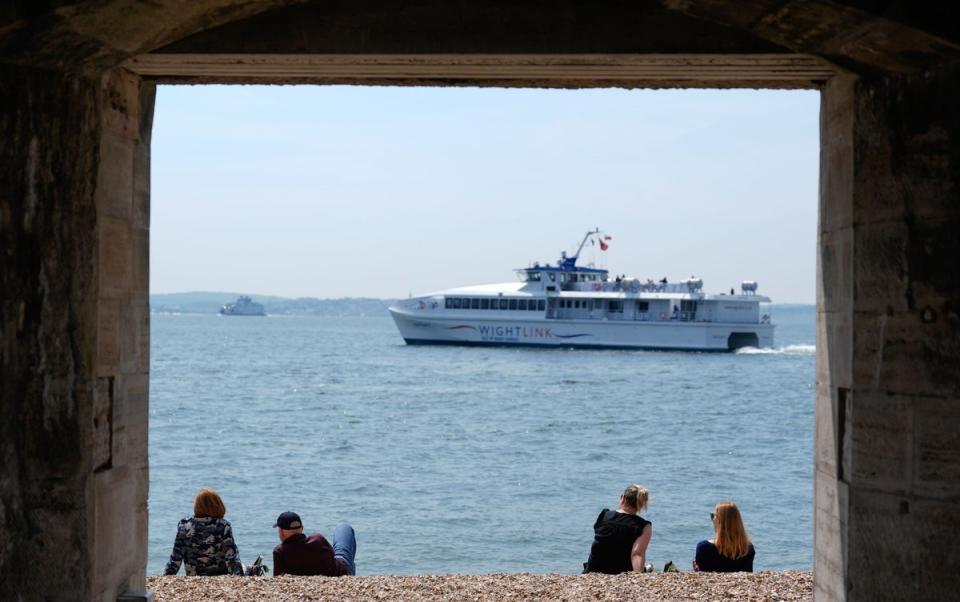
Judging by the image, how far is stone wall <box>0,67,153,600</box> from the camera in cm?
513

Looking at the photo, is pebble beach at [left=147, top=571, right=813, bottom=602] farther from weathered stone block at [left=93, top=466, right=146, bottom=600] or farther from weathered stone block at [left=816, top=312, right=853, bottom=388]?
weathered stone block at [left=816, top=312, right=853, bottom=388]

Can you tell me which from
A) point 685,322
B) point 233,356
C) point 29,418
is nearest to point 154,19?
point 29,418

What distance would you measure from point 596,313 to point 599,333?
1.41 meters

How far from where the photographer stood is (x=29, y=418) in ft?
17.1

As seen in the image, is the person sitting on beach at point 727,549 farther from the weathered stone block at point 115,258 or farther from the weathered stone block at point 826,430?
the weathered stone block at point 115,258

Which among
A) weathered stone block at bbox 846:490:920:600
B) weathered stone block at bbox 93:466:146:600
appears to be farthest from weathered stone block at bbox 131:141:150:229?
weathered stone block at bbox 846:490:920:600

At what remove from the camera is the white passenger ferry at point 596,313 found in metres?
83.4

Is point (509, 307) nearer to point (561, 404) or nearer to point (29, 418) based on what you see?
point (561, 404)

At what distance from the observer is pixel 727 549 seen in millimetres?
8977

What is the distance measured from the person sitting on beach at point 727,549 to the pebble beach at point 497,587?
66cm

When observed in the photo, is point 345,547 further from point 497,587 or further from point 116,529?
point 116,529

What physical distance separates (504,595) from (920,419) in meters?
3.33


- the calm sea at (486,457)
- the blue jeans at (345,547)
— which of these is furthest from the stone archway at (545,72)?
the calm sea at (486,457)

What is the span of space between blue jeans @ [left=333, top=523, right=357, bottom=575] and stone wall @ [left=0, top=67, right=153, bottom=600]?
383 centimetres
